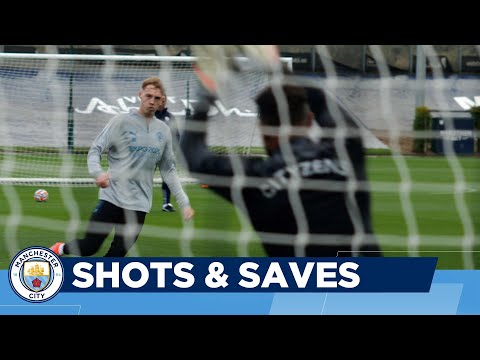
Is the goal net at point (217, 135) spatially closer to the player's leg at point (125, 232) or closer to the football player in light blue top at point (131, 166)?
the football player in light blue top at point (131, 166)

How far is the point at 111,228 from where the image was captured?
4.70 metres

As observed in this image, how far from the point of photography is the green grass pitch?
5496 millimetres

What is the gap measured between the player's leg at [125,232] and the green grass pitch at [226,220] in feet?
1.46

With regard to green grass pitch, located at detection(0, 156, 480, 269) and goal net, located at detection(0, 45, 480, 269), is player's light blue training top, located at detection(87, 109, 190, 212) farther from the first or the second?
green grass pitch, located at detection(0, 156, 480, 269)

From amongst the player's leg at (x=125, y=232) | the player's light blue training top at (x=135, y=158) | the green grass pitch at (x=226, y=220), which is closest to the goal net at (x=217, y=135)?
the green grass pitch at (x=226, y=220)

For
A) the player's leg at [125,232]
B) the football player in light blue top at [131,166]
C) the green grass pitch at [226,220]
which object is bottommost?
the green grass pitch at [226,220]

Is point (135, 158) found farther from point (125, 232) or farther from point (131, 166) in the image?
point (125, 232)

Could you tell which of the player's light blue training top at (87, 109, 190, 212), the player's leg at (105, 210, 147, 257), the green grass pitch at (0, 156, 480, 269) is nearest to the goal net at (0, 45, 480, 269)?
the green grass pitch at (0, 156, 480, 269)

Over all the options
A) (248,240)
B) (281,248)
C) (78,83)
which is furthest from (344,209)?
(78,83)

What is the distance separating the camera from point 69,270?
4395 millimetres

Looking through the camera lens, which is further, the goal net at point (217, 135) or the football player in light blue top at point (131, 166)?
the goal net at point (217, 135)

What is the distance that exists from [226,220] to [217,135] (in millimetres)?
561

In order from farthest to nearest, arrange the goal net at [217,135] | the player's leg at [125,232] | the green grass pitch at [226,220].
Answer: the green grass pitch at [226,220]
the goal net at [217,135]
the player's leg at [125,232]

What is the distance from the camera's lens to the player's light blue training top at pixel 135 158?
464 cm
